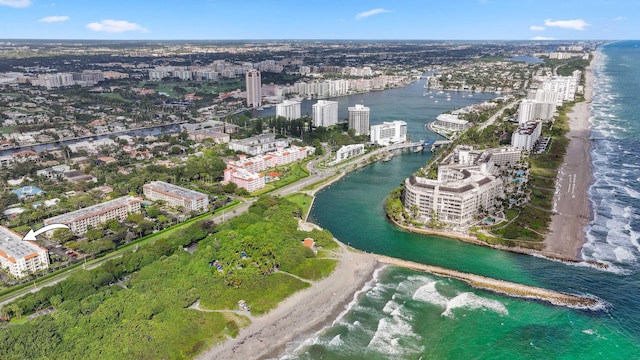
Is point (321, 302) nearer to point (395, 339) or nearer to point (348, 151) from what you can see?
point (395, 339)

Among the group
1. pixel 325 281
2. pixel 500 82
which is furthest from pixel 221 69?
pixel 325 281

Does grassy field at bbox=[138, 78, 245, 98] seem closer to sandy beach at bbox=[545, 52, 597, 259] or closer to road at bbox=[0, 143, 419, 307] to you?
road at bbox=[0, 143, 419, 307]

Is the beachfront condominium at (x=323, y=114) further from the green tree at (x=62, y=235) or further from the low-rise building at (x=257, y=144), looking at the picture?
the green tree at (x=62, y=235)

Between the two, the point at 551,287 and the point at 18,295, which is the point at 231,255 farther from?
the point at 551,287

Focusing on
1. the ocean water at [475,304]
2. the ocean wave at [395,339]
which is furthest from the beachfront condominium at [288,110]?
the ocean wave at [395,339]

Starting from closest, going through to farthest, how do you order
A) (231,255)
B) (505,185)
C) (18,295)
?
1. (18,295)
2. (231,255)
3. (505,185)

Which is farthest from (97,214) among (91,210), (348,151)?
(348,151)
